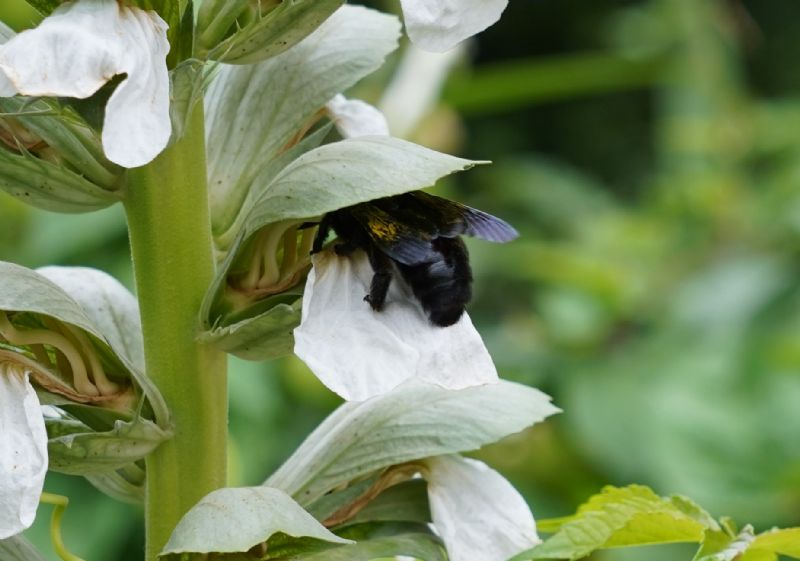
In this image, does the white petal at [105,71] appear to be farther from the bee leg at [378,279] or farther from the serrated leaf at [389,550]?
the serrated leaf at [389,550]

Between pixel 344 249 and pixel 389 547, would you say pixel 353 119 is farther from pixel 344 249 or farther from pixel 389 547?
pixel 389 547

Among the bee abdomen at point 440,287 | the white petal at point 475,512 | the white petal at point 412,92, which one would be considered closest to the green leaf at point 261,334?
the bee abdomen at point 440,287

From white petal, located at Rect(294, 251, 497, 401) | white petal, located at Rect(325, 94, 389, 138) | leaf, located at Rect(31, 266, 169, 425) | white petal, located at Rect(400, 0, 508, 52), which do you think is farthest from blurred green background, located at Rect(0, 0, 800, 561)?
white petal, located at Rect(400, 0, 508, 52)

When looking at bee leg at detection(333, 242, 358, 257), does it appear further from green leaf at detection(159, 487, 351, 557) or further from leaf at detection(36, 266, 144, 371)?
leaf at detection(36, 266, 144, 371)

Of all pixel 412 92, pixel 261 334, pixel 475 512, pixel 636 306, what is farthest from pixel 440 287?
pixel 412 92

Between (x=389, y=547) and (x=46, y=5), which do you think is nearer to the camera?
(x=46, y=5)

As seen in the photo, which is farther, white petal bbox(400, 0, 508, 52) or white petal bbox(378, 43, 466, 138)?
white petal bbox(378, 43, 466, 138)

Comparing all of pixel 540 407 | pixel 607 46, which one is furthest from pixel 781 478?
pixel 607 46

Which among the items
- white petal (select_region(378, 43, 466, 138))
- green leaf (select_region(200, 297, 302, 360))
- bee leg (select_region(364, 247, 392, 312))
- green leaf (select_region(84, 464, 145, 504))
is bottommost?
white petal (select_region(378, 43, 466, 138))
